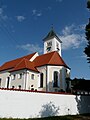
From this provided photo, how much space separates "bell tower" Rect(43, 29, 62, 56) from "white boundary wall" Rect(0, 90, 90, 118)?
81.0 feet

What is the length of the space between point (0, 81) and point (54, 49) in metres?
16.1

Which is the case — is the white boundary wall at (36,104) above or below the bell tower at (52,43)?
below

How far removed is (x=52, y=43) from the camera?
47.1m

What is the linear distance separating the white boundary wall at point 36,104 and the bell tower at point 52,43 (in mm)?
24678

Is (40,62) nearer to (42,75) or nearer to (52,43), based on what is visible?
(42,75)

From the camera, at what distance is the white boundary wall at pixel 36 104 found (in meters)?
15.9

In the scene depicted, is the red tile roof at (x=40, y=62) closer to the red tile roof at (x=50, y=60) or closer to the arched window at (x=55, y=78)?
the red tile roof at (x=50, y=60)

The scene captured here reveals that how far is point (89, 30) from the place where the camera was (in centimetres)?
2045

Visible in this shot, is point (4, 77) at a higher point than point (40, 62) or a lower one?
lower

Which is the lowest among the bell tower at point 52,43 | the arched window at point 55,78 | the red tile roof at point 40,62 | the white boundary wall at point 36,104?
the white boundary wall at point 36,104

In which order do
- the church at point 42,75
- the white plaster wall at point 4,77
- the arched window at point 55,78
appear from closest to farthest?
the church at point 42,75 → the arched window at point 55,78 → the white plaster wall at point 4,77

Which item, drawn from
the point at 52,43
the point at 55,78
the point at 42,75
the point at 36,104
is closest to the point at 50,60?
the point at 42,75

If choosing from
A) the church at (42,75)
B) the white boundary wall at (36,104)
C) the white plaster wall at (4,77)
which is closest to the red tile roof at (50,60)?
the church at (42,75)

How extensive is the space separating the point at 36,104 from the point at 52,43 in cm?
3043
